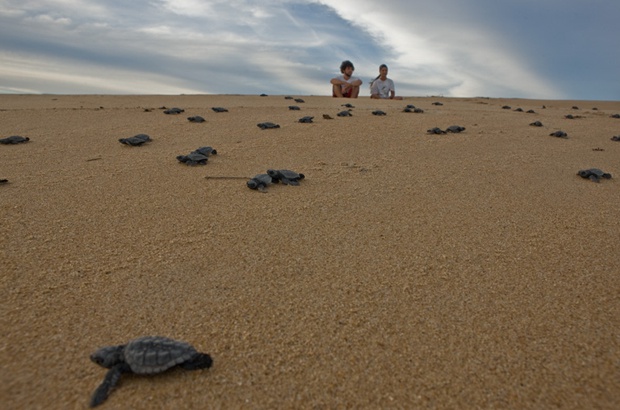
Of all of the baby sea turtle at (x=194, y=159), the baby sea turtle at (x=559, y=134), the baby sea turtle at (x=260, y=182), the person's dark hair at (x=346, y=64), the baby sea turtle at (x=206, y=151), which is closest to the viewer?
the baby sea turtle at (x=260, y=182)

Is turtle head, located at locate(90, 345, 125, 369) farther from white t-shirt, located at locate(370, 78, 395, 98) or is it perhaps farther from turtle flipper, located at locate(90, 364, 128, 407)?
white t-shirt, located at locate(370, 78, 395, 98)

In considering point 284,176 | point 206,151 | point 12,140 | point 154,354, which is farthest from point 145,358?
point 12,140

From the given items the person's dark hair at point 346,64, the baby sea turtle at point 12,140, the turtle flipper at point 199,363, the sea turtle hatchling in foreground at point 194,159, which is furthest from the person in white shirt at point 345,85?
the turtle flipper at point 199,363

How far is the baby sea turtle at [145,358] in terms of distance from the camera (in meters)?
2.05

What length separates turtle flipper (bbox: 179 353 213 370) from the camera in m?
2.14

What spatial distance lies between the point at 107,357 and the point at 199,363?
45cm

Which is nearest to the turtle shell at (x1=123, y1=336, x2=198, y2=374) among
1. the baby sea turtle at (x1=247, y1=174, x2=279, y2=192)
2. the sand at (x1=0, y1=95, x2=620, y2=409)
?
the sand at (x1=0, y1=95, x2=620, y2=409)

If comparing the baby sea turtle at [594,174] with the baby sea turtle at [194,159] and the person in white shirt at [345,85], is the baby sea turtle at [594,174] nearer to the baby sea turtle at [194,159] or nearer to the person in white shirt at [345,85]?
the baby sea turtle at [194,159]

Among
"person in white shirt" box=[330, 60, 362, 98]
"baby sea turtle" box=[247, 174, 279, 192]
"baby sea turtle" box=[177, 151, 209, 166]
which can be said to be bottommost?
"baby sea turtle" box=[247, 174, 279, 192]


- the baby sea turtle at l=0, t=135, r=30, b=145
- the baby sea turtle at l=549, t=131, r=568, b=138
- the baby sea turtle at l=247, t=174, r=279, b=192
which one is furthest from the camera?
the baby sea turtle at l=549, t=131, r=568, b=138

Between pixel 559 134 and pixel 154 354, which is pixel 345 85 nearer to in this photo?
pixel 559 134

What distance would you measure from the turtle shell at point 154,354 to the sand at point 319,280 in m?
0.10

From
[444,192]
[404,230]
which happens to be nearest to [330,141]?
[444,192]

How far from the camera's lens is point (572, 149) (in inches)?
276
